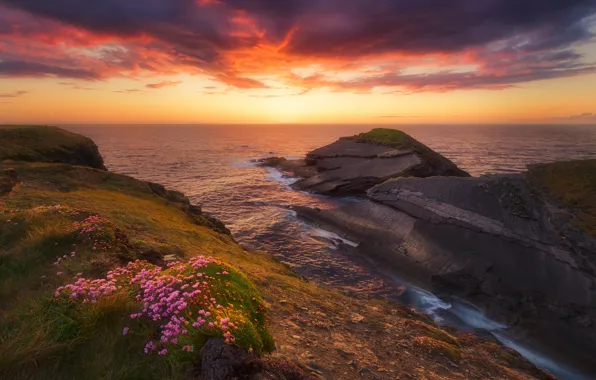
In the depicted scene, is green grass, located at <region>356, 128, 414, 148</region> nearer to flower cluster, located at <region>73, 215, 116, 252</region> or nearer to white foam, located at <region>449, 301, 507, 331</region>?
white foam, located at <region>449, 301, 507, 331</region>

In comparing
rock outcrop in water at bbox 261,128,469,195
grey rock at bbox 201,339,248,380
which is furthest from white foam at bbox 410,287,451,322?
rock outcrop in water at bbox 261,128,469,195

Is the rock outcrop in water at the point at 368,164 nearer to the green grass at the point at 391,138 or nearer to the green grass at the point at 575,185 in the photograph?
the green grass at the point at 391,138

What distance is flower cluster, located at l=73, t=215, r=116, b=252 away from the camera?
8484 mm

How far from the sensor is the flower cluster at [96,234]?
27.8ft

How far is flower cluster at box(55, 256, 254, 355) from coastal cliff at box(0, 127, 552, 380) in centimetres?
2

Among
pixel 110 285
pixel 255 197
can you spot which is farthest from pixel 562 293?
pixel 255 197

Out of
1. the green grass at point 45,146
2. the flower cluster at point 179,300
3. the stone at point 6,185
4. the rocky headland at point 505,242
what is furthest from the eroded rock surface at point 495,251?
the green grass at point 45,146

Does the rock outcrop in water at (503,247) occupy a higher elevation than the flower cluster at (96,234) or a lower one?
lower

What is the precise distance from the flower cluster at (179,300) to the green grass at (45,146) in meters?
31.3

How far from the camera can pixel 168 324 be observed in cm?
442

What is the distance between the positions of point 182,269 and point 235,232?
25428mm

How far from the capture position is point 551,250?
20750 mm

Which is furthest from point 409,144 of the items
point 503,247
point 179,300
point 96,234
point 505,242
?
point 179,300

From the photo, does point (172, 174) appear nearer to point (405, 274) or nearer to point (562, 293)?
point (405, 274)
